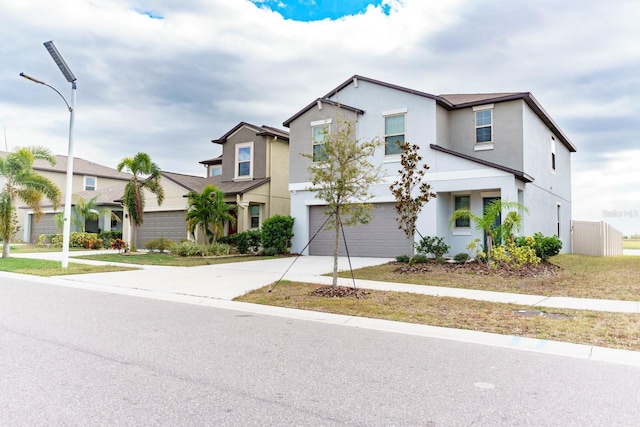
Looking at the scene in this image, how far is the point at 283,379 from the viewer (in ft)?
15.4

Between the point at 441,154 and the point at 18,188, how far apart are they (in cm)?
1898

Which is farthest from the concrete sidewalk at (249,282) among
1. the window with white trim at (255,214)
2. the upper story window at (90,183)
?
the upper story window at (90,183)

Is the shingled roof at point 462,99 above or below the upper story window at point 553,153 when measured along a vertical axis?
above

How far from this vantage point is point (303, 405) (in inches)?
158

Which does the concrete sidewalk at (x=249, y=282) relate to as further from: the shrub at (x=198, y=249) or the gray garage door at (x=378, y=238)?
the shrub at (x=198, y=249)

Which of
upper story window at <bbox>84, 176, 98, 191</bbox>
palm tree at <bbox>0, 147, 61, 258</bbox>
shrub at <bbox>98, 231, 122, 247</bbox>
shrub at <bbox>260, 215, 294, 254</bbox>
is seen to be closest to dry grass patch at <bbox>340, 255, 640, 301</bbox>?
shrub at <bbox>260, 215, 294, 254</bbox>

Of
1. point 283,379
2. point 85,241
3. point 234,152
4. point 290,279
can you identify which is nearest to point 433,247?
point 290,279

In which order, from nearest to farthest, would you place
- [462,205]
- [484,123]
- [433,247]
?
[433,247] → [462,205] → [484,123]

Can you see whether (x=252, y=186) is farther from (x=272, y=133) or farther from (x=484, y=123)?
(x=484, y=123)

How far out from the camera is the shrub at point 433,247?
16484 mm

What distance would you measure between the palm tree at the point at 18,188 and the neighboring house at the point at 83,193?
7.84 m

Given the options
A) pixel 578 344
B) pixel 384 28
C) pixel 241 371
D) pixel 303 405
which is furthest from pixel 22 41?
pixel 578 344

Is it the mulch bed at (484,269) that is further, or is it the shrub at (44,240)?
the shrub at (44,240)

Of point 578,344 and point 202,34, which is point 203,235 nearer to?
point 202,34
